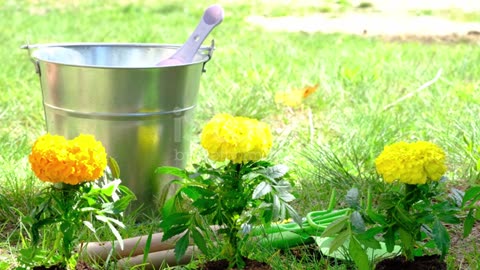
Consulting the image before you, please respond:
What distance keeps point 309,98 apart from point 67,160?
2087 mm

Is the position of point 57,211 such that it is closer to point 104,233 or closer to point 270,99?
point 104,233

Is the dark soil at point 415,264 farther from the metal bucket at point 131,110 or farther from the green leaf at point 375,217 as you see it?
the metal bucket at point 131,110

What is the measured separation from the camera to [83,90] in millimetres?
2023

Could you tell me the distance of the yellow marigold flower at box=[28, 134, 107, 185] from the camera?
140cm

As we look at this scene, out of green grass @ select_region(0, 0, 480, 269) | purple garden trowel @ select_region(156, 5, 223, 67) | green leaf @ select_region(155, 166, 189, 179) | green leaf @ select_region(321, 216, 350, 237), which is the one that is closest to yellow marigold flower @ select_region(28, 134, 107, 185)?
green leaf @ select_region(155, 166, 189, 179)

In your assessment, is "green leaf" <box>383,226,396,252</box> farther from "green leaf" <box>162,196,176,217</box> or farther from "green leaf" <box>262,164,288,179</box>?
"green leaf" <box>162,196,176,217</box>

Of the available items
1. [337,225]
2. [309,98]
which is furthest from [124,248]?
[309,98]

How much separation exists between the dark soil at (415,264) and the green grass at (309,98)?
0.62 ft

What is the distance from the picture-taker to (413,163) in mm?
1456

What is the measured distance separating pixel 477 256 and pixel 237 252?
61cm

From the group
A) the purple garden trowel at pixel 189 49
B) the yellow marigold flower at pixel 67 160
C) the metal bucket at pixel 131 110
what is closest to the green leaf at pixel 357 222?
the yellow marigold flower at pixel 67 160

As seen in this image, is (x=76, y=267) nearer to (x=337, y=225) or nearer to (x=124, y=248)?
(x=124, y=248)

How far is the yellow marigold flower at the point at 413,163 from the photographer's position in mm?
1461

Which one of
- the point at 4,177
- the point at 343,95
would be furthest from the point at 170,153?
the point at 343,95
